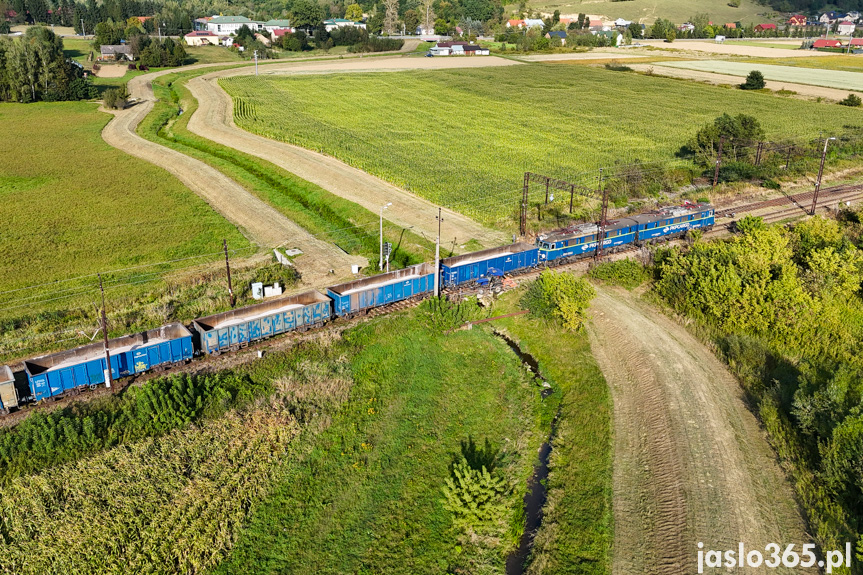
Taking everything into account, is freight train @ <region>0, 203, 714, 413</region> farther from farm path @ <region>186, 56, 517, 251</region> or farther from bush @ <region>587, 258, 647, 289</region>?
farm path @ <region>186, 56, 517, 251</region>

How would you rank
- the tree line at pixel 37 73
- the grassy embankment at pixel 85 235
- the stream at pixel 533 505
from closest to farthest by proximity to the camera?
the stream at pixel 533 505 < the grassy embankment at pixel 85 235 < the tree line at pixel 37 73

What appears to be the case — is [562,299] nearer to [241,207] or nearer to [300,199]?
[300,199]

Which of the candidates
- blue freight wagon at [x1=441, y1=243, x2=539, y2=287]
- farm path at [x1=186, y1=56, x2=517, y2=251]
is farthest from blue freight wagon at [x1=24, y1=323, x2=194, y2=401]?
farm path at [x1=186, y1=56, x2=517, y2=251]

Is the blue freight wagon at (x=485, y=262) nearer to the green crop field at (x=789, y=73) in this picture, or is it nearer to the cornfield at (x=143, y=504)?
the cornfield at (x=143, y=504)

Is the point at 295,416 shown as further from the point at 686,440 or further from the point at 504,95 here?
the point at 504,95

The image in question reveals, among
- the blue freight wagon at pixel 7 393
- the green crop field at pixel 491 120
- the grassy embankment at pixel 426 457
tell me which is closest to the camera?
the grassy embankment at pixel 426 457

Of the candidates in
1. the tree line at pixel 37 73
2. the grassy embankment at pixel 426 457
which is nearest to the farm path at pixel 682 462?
the grassy embankment at pixel 426 457

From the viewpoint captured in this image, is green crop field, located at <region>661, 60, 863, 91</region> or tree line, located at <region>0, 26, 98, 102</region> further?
green crop field, located at <region>661, 60, 863, 91</region>
